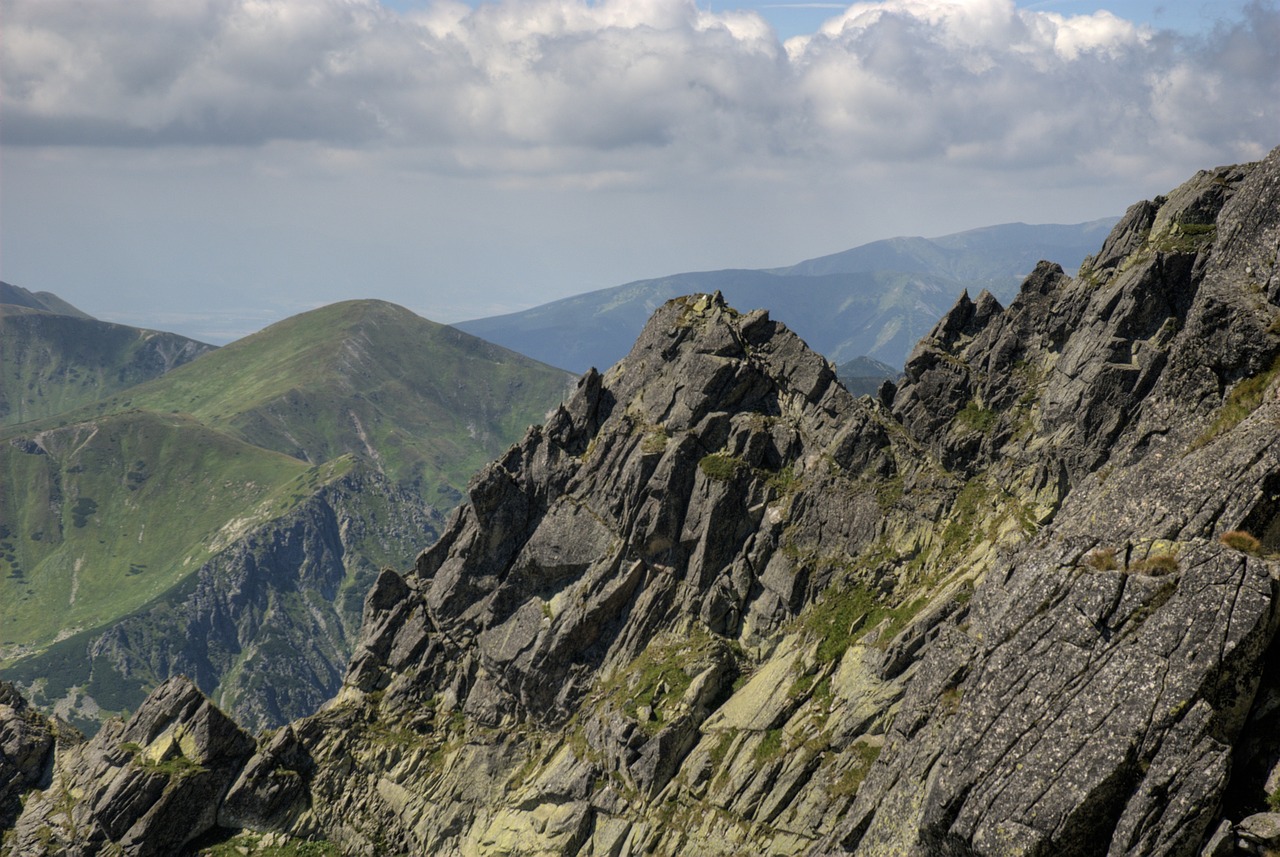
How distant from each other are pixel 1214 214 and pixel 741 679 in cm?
6116

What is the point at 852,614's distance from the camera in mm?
78938

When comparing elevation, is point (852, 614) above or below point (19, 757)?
above

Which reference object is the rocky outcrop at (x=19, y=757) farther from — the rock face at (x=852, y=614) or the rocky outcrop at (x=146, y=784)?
the rock face at (x=852, y=614)

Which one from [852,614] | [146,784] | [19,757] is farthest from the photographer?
[19,757]

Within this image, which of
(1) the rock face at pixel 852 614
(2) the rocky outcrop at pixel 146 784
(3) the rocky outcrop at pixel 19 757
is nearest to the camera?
(1) the rock face at pixel 852 614

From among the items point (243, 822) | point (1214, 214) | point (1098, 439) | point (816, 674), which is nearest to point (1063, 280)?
point (1214, 214)

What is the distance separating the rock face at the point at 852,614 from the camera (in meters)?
37.7

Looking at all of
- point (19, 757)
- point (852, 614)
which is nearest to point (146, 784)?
point (19, 757)

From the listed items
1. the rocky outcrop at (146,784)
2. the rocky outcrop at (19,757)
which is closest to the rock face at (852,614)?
the rocky outcrop at (146,784)

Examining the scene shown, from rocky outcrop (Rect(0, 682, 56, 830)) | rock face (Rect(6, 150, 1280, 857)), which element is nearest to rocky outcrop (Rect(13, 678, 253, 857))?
rock face (Rect(6, 150, 1280, 857))

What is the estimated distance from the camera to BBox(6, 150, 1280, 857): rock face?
124 ft

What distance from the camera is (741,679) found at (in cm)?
8325

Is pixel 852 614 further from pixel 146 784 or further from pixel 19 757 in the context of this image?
pixel 19 757

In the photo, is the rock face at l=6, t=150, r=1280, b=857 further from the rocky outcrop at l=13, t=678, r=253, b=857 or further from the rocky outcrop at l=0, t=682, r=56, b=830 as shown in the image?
the rocky outcrop at l=0, t=682, r=56, b=830
